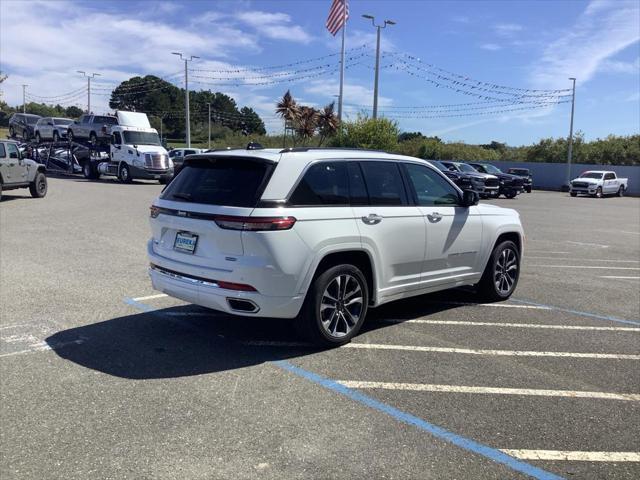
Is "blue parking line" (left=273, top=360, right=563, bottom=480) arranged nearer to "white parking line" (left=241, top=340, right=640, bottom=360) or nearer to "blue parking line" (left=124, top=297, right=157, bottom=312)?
"white parking line" (left=241, top=340, right=640, bottom=360)

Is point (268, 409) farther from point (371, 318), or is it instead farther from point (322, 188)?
point (371, 318)

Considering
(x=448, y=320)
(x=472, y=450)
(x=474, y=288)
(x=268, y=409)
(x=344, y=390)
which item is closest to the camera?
(x=472, y=450)

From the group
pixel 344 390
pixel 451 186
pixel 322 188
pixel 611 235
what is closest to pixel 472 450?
pixel 344 390

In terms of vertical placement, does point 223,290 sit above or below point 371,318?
above

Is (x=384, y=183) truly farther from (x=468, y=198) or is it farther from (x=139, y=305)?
(x=139, y=305)

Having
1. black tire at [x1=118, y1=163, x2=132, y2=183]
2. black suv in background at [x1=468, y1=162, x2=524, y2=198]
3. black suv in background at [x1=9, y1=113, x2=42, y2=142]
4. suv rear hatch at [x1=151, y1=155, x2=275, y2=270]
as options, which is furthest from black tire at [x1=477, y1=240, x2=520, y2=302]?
black suv in background at [x1=9, y1=113, x2=42, y2=142]

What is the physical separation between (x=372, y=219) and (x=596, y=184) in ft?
127

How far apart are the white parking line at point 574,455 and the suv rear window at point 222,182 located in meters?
2.70

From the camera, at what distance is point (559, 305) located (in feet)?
23.3

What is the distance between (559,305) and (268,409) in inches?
182

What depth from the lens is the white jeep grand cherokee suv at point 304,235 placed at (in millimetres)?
4660

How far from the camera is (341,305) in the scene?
17.1 feet

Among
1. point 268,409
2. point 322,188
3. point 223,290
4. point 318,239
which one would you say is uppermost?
point 322,188

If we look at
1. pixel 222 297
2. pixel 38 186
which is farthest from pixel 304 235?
pixel 38 186
